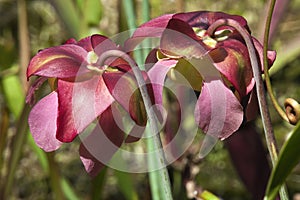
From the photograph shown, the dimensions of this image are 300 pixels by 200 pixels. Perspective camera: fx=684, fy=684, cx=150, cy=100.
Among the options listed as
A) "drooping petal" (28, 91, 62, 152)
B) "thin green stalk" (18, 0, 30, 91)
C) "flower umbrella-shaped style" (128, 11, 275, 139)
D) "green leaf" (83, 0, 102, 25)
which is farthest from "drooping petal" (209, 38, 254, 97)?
"thin green stalk" (18, 0, 30, 91)

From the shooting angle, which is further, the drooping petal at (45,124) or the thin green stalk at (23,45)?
the thin green stalk at (23,45)

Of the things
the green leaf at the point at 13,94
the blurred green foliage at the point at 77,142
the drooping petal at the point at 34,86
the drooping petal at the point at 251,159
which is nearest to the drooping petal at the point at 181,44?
the drooping petal at the point at 34,86

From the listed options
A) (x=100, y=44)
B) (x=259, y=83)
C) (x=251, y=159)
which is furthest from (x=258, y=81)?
(x=251, y=159)

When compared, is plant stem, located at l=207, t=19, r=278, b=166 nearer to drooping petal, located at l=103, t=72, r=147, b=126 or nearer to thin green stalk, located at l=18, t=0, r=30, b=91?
drooping petal, located at l=103, t=72, r=147, b=126

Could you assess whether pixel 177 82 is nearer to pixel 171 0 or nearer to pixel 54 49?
pixel 54 49

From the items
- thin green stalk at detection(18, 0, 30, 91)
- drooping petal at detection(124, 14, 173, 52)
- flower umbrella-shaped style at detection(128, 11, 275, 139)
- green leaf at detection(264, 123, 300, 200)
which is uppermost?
drooping petal at detection(124, 14, 173, 52)

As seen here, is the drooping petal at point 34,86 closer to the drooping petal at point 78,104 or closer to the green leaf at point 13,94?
the drooping petal at point 78,104

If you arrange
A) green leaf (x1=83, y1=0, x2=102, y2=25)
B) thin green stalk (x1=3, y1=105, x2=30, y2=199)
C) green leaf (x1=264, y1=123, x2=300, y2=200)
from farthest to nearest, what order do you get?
1. green leaf (x1=83, y1=0, x2=102, y2=25)
2. thin green stalk (x1=3, y1=105, x2=30, y2=199)
3. green leaf (x1=264, y1=123, x2=300, y2=200)
